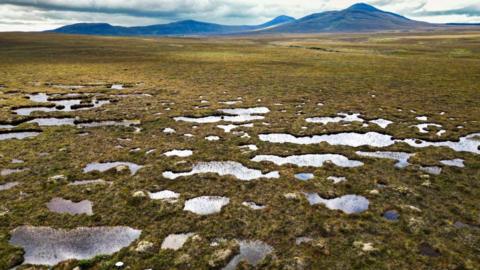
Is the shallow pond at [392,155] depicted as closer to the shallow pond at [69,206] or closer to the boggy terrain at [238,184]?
the boggy terrain at [238,184]

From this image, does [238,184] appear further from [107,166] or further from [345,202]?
[107,166]

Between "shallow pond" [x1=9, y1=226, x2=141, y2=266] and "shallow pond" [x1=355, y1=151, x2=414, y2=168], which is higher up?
"shallow pond" [x1=9, y1=226, x2=141, y2=266]

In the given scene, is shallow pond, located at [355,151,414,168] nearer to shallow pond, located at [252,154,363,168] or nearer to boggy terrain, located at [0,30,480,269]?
boggy terrain, located at [0,30,480,269]

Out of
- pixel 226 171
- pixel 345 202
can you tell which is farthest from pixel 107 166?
pixel 345 202

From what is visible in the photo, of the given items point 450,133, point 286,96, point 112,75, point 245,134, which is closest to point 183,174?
point 245,134

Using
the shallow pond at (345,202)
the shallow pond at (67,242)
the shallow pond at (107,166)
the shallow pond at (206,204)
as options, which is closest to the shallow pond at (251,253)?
the shallow pond at (206,204)

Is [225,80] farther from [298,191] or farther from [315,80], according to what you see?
[298,191]

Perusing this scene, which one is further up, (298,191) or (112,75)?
(112,75)

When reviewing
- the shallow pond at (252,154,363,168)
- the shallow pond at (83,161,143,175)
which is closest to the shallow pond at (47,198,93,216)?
the shallow pond at (83,161,143,175)
